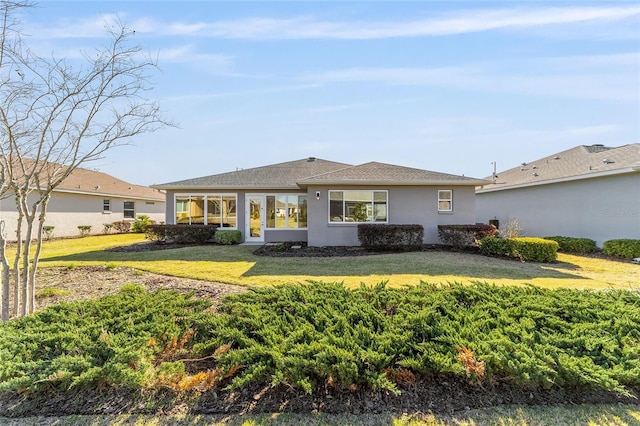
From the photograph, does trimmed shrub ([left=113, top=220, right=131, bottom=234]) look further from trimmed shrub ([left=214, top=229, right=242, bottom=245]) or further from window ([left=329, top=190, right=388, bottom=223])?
window ([left=329, top=190, right=388, bottom=223])

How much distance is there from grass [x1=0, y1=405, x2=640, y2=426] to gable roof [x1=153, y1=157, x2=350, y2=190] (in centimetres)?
1183

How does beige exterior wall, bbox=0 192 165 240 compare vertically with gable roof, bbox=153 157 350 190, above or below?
below

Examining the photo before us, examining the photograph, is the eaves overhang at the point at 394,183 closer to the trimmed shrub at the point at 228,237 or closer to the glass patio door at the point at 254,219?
the glass patio door at the point at 254,219

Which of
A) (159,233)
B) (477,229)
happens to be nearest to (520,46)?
(477,229)

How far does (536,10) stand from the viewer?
7559 millimetres

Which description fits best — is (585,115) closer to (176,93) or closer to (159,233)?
(176,93)

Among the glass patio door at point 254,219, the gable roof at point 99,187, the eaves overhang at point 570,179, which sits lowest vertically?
the glass patio door at point 254,219

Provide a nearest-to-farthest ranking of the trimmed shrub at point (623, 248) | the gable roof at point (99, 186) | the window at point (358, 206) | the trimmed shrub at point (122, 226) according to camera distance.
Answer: the trimmed shrub at point (623, 248)
the window at point (358, 206)
the gable roof at point (99, 186)
the trimmed shrub at point (122, 226)

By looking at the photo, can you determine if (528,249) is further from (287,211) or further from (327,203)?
(287,211)

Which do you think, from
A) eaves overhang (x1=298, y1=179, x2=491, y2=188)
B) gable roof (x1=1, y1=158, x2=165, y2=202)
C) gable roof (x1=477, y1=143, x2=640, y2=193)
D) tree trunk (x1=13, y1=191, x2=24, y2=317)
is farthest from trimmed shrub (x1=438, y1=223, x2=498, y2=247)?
gable roof (x1=1, y1=158, x2=165, y2=202)

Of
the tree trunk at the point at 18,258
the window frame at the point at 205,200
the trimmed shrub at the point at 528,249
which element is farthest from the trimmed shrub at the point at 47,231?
the trimmed shrub at the point at 528,249

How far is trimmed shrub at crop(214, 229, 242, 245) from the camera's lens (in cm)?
1426

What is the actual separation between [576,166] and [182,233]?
19.2 metres

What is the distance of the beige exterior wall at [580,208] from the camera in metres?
11.5
